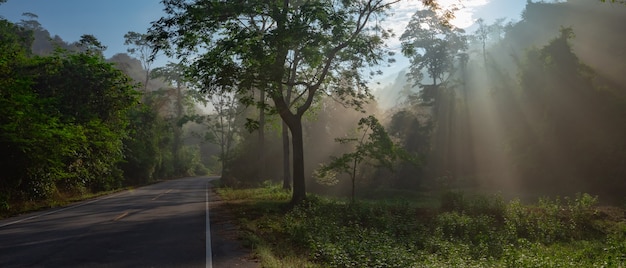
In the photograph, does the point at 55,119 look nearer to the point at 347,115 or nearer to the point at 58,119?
the point at 58,119

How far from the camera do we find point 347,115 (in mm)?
47906

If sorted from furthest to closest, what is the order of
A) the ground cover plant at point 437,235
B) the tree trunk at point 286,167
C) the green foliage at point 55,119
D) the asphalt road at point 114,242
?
1. the tree trunk at point 286,167
2. the green foliage at point 55,119
3. the ground cover plant at point 437,235
4. the asphalt road at point 114,242

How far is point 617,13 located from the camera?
42.5 m

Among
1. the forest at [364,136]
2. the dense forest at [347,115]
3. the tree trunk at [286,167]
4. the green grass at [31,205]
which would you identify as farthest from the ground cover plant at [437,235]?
the green grass at [31,205]

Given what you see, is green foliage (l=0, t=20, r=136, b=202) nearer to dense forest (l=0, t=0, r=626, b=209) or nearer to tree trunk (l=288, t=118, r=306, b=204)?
dense forest (l=0, t=0, r=626, b=209)

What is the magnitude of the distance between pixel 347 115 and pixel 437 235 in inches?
1377

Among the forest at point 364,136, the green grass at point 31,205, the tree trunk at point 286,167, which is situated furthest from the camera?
the tree trunk at point 286,167

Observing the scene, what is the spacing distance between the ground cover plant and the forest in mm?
80

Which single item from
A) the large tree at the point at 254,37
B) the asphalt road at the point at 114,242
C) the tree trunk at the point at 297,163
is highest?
the large tree at the point at 254,37

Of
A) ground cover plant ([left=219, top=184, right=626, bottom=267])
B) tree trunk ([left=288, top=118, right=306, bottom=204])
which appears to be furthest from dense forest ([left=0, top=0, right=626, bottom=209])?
ground cover plant ([left=219, top=184, right=626, bottom=267])

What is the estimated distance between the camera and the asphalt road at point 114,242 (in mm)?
8070

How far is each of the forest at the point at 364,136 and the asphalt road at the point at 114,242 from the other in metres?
1.40

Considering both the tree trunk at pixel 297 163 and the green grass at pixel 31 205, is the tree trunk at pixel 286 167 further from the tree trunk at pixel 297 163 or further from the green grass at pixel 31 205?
the green grass at pixel 31 205

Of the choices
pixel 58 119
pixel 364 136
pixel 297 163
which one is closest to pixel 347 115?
pixel 364 136
